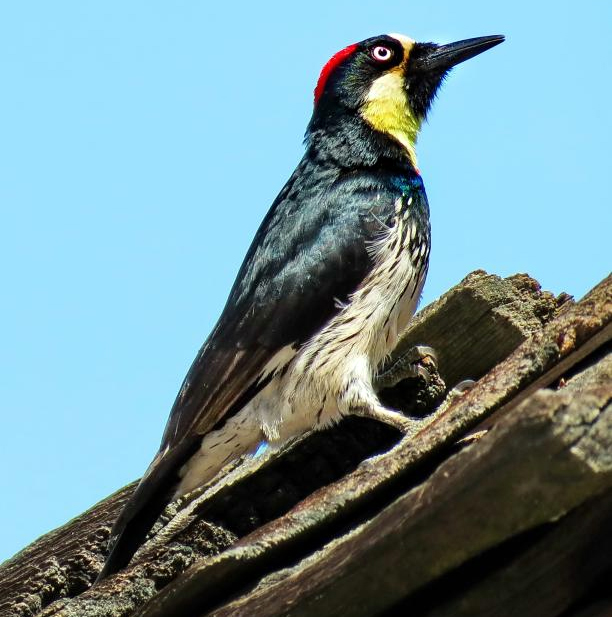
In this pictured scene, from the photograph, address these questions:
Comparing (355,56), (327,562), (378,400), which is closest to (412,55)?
(355,56)

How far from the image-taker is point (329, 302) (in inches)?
199

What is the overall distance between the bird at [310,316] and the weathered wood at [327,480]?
0.24 meters

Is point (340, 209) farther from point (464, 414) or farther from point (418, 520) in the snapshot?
point (418, 520)

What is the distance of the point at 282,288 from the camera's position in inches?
199

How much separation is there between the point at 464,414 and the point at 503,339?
4.78 feet

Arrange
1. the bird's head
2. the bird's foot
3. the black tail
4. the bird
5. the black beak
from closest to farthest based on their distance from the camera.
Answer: the black tail
the bird's foot
the bird
the bird's head
the black beak

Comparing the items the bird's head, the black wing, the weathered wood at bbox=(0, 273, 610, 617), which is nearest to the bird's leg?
the weathered wood at bbox=(0, 273, 610, 617)

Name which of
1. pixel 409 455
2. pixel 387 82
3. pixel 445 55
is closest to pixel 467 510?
pixel 409 455

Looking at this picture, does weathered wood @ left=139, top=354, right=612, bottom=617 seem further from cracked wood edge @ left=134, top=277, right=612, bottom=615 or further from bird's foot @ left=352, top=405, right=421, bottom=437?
bird's foot @ left=352, top=405, right=421, bottom=437

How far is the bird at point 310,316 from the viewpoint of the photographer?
182 inches

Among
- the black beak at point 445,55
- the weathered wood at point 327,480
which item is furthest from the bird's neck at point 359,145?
the weathered wood at point 327,480

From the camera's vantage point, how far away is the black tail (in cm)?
354

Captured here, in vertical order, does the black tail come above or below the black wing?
below

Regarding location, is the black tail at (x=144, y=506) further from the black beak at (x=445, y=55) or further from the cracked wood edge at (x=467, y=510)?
the black beak at (x=445, y=55)
